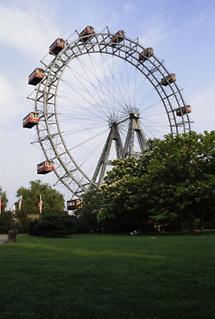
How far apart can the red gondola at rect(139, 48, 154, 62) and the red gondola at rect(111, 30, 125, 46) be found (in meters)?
3.11

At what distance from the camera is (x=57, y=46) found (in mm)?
49688

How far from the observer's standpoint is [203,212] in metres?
40.0

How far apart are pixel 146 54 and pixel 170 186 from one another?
1003 inches

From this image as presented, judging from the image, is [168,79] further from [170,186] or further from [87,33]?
[170,186]

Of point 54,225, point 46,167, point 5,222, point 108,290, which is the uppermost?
point 46,167

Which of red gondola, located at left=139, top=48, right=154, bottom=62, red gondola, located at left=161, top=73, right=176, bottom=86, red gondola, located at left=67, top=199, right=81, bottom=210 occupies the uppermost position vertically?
red gondola, located at left=139, top=48, right=154, bottom=62

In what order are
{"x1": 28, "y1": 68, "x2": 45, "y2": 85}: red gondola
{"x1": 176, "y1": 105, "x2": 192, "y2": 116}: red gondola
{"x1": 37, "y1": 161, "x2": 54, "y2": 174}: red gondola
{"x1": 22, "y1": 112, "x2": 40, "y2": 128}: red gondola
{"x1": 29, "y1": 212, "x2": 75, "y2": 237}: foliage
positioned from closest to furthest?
{"x1": 29, "y1": 212, "x2": 75, "y2": 237}: foliage
{"x1": 37, "y1": 161, "x2": 54, "y2": 174}: red gondola
{"x1": 22, "y1": 112, "x2": 40, "y2": 128}: red gondola
{"x1": 28, "y1": 68, "x2": 45, "y2": 85}: red gondola
{"x1": 176, "y1": 105, "x2": 192, "y2": 116}: red gondola

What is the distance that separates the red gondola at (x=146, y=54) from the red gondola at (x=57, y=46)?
11201 millimetres

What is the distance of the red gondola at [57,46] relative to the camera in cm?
4959

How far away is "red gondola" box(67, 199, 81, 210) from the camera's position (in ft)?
161

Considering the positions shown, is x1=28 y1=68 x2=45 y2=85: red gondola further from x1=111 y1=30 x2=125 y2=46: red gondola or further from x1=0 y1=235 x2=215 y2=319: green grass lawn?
x1=0 y1=235 x2=215 y2=319: green grass lawn

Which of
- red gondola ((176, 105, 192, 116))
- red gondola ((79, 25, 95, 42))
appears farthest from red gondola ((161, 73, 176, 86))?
red gondola ((79, 25, 95, 42))

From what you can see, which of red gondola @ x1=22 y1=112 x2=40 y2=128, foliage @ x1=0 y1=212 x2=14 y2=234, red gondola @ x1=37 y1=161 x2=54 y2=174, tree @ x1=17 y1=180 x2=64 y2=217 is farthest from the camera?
tree @ x1=17 y1=180 x2=64 y2=217

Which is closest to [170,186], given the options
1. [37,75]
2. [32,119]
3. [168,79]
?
[32,119]
